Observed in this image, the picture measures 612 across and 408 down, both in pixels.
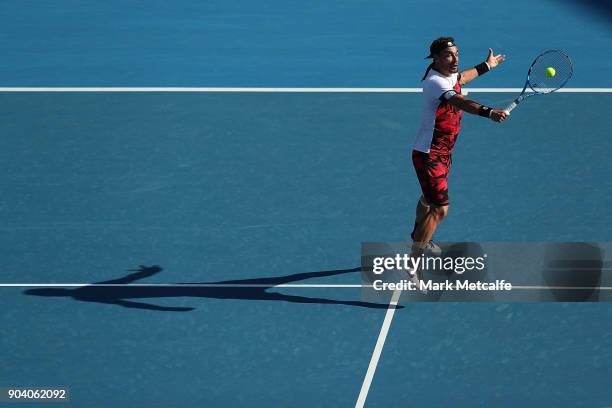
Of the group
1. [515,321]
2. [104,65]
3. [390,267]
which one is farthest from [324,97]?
[515,321]

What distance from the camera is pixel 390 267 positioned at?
31.4 feet

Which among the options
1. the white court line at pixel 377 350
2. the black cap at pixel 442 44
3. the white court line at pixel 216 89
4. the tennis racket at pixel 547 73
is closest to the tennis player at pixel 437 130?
the black cap at pixel 442 44

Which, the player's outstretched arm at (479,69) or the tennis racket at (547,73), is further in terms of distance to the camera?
the tennis racket at (547,73)

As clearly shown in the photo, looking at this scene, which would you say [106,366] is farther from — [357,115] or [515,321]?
[357,115]

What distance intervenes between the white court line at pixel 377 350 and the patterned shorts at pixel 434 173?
35.5 inches

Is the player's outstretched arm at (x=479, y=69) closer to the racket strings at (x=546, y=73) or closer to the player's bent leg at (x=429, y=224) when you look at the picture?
the racket strings at (x=546, y=73)

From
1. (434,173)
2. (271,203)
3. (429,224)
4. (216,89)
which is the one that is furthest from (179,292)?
(216,89)

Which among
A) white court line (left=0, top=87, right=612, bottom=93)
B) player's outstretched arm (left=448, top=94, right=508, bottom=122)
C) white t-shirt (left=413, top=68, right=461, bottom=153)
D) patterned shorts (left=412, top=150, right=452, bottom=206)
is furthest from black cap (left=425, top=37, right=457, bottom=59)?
white court line (left=0, top=87, right=612, bottom=93)

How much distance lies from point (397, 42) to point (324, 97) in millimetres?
2581

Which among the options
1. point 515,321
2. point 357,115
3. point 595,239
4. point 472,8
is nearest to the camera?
point 515,321

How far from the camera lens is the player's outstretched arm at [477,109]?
8188 mm

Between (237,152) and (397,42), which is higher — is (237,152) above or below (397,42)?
below

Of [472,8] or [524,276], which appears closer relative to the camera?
[524,276]

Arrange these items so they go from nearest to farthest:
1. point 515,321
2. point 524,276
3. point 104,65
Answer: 1. point 515,321
2. point 524,276
3. point 104,65
